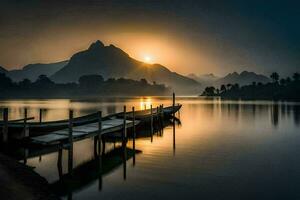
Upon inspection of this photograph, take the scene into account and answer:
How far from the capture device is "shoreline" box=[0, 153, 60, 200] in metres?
10.9

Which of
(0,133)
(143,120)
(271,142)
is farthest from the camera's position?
(143,120)

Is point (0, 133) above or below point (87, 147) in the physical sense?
above

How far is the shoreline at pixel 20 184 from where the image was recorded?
10.9 metres

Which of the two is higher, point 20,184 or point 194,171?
point 20,184

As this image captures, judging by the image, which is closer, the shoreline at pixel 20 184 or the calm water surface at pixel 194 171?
the shoreline at pixel 20 184

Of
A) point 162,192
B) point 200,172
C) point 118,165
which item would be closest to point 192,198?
point 162,192

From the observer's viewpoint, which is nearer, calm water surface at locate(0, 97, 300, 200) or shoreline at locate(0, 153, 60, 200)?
shoreline at locate(0, 153, 60, 200)

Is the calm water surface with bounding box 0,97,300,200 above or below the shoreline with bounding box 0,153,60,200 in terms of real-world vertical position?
below

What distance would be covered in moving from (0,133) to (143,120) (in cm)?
1881

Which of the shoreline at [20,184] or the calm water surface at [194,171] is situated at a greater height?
the shoreline at [20,184]

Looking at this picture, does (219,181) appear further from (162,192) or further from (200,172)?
(162,192)

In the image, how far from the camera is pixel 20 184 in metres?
12.0

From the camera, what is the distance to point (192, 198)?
13289mm

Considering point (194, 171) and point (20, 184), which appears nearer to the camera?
point (20, 184)
